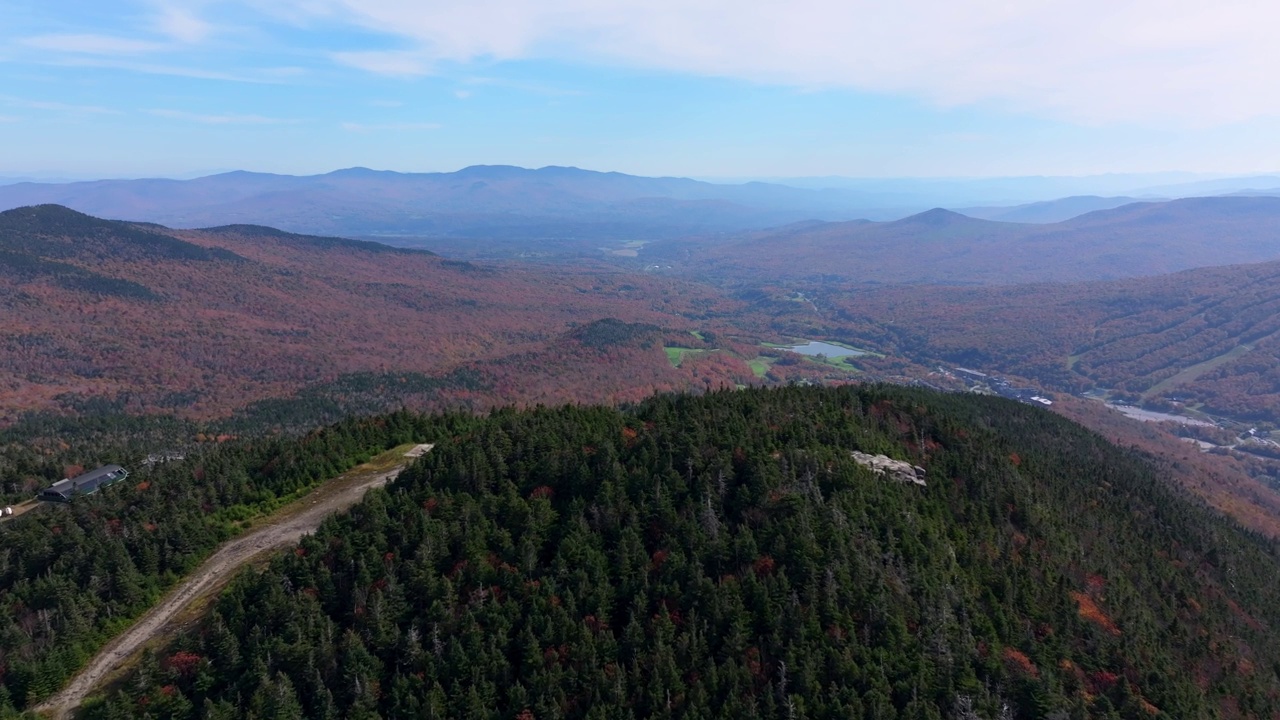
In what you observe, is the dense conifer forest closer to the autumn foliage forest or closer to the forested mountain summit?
the autumn foliage forest

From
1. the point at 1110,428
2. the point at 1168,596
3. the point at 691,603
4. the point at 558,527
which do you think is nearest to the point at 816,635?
the point at 691,603

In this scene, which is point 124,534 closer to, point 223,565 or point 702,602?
point 223,565

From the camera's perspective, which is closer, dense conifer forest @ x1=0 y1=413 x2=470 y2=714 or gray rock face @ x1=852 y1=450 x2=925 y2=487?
dense conifer forest @ x1=0 y1=413 x2=470 y2=714

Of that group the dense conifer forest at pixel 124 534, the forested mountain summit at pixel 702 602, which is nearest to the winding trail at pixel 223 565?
the dense conifer forest at pixel 124 534

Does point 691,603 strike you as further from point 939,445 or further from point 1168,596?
point 1168,596

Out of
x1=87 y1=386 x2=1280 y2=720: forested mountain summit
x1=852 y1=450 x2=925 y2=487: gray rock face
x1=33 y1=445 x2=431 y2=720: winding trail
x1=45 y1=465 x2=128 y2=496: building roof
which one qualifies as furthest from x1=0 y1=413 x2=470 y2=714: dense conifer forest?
x1=852 y1=450 x2=925 y2=487: gray rock face

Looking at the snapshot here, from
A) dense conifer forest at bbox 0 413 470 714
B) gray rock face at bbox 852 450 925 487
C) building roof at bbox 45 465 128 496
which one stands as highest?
gray rock face at bbox 852 450 925 487

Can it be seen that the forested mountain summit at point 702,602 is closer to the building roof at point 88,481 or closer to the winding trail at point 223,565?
the winding trail at point 223,565

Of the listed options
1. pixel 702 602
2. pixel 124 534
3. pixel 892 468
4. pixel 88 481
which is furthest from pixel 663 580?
pixel 88 481
